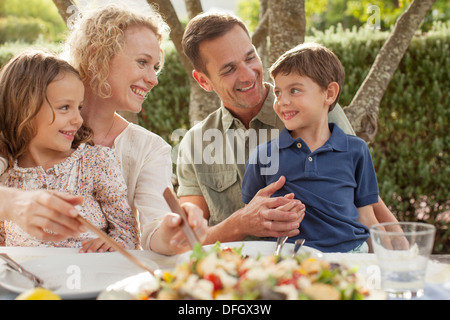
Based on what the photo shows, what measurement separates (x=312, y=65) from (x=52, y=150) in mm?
1250

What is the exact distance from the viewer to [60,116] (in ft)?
7.33

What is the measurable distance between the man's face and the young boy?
36 cm

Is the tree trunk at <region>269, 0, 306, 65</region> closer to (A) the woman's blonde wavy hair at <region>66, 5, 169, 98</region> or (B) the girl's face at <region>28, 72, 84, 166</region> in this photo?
(A) the woman's blonde wavy hair at <region>66, 5, 169, 98</region>

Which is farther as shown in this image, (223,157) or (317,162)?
(223,157)

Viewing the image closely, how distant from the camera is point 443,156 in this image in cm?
545

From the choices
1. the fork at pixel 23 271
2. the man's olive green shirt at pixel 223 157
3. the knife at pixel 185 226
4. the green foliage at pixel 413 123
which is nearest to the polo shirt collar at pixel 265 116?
the man's olive green shirt at pixel 223 157

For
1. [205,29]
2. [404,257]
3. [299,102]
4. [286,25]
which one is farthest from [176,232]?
[286,25]

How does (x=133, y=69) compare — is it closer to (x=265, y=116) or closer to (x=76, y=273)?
(x=265, y=116)

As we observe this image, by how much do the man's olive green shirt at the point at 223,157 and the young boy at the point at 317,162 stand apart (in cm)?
36

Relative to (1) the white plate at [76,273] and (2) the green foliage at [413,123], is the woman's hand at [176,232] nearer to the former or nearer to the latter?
(1) the white plate at [76,273]

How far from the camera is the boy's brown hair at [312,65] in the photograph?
2.46 metres

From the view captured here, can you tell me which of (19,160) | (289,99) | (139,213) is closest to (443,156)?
(289,99)

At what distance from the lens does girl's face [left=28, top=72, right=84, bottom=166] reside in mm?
2232

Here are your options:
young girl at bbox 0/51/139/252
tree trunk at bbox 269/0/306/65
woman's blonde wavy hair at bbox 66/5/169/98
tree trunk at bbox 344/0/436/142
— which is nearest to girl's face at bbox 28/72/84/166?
young girl at bbox 0/51/139/252
